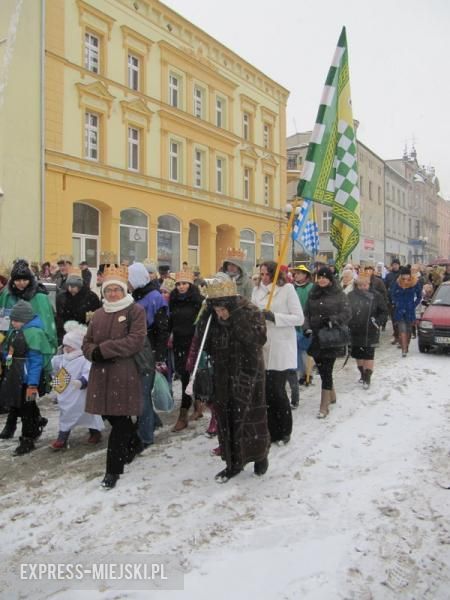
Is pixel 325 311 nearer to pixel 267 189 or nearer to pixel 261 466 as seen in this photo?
pixel 261 466

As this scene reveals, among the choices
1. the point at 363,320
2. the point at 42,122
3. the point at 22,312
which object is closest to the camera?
the point at 22,312

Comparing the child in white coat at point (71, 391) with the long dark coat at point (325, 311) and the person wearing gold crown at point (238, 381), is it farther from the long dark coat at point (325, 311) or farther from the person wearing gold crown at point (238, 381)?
the long dark coat at point (325, 311)

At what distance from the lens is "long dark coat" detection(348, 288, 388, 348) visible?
7516 millimetres

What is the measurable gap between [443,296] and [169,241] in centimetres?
1362

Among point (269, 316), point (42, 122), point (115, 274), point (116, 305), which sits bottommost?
point (269, 316)

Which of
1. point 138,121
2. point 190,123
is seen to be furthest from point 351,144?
point 190,123

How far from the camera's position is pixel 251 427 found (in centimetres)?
425

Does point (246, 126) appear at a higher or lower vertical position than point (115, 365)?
higher

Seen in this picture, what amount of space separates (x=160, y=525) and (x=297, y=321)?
2.48 m

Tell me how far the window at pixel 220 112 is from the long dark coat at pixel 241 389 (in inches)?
908

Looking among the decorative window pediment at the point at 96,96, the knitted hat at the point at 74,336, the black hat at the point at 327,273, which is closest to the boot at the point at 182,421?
the knitted hat at the point at 74,336

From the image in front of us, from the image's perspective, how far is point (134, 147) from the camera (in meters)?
20.7

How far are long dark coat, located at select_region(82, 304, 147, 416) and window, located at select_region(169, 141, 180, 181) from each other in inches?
748

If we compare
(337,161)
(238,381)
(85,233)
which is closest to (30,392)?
(238,381)
